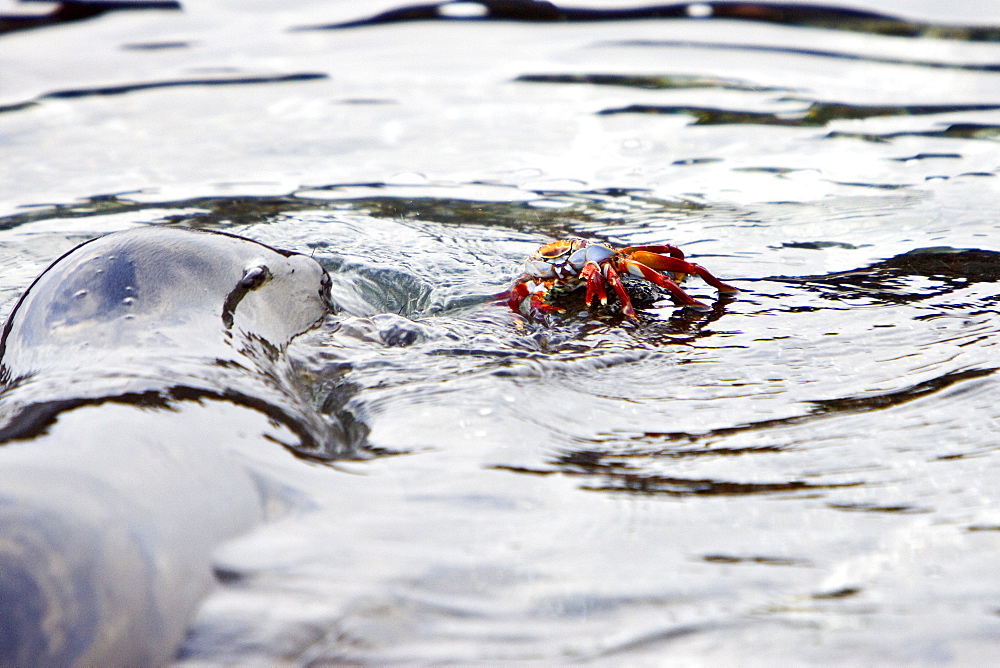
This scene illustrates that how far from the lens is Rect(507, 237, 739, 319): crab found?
11.2 feet

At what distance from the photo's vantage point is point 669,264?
3533 mm

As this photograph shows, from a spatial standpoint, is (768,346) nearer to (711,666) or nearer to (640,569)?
(640,569)

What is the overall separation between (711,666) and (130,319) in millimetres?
1755

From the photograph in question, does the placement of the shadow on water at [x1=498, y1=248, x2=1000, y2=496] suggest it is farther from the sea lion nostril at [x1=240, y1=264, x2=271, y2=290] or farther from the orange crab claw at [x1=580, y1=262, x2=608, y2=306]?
the sea lion nostril at [x1=240, y1=264, x2=271, y2=290]

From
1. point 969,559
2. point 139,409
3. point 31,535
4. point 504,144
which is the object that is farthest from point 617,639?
point 504,144

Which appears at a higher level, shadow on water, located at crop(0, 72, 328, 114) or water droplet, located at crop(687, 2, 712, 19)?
water droplet, located at crop(687, 2, 712, 19)

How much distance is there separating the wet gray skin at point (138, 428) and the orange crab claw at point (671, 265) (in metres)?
1.24

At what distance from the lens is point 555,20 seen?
8.17 meters

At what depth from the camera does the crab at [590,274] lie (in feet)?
11.2

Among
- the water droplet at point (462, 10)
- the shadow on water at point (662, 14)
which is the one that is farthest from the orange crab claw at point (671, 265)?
the water droplet at point (462, 10)

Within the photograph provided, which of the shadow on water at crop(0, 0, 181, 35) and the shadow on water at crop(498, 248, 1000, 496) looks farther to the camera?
the shadow on water at crop(0, 0, 181, 35)

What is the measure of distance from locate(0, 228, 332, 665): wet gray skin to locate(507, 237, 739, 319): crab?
0.80m

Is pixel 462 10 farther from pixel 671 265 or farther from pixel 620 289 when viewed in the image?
pixel 620 289

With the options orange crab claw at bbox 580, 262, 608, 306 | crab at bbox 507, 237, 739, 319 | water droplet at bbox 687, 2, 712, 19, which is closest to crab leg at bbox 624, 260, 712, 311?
crab at bbox 507, 237, 739, 319
